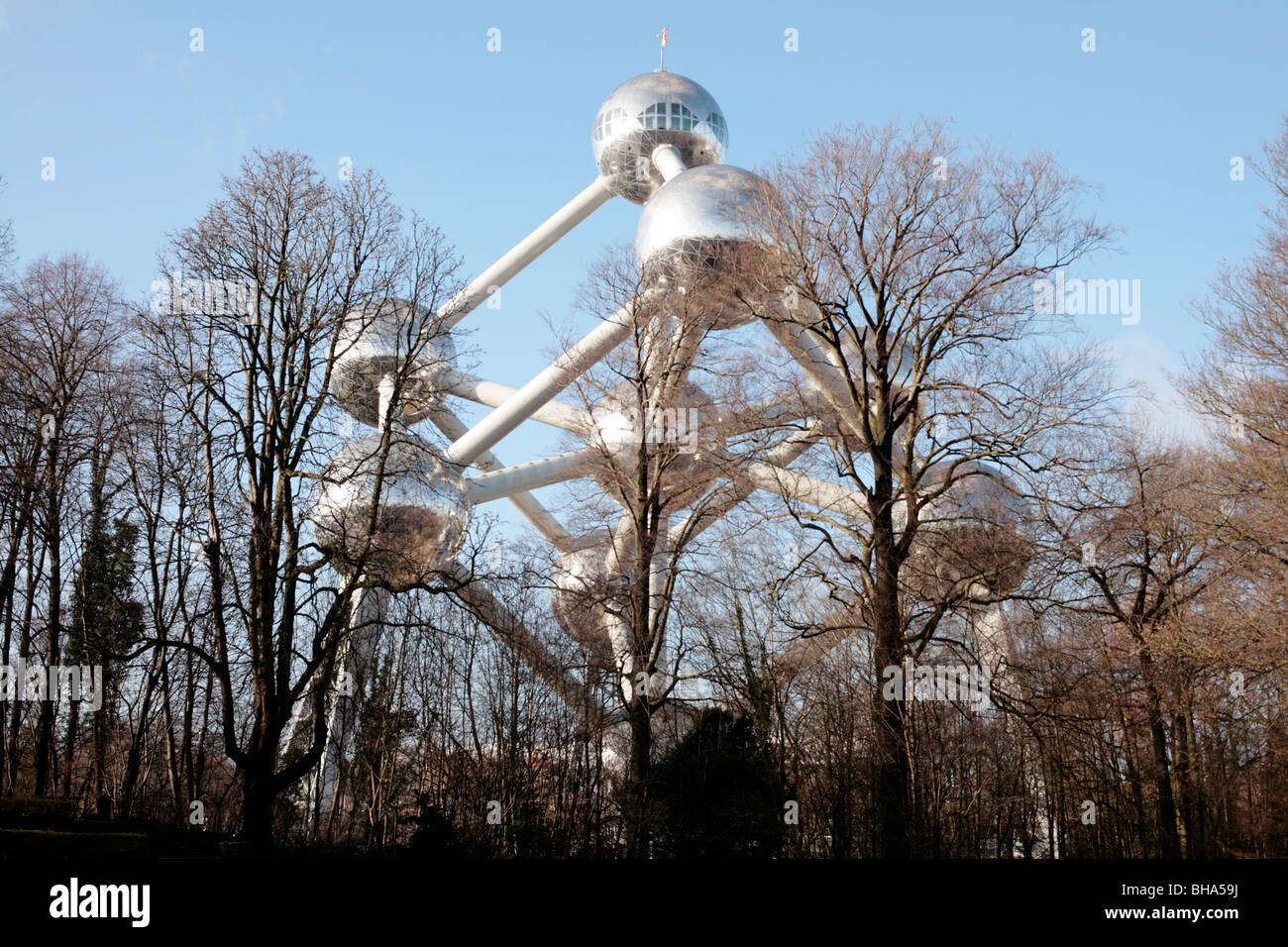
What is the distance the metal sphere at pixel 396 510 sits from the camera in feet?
52.4

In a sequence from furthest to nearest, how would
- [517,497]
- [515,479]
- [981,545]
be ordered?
1. [517,497]
2. [515,479]
3. [981,545]

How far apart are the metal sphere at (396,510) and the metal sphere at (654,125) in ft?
31.4

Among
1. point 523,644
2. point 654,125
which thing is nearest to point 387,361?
point 523,644

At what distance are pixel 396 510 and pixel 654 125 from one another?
37.6 feet

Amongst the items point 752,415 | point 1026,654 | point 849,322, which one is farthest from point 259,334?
point 1026,654

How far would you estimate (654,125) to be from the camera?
2831 centimetres

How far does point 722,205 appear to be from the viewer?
22250 mm

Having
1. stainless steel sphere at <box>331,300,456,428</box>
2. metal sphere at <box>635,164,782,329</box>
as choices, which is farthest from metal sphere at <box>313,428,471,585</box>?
metal sphere at <box>635,164,782,329</box>

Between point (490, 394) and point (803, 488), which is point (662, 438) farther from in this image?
point (490, 394)

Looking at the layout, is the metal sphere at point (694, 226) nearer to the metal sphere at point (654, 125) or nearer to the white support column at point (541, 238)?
the metal sphere at point (654, 125)
